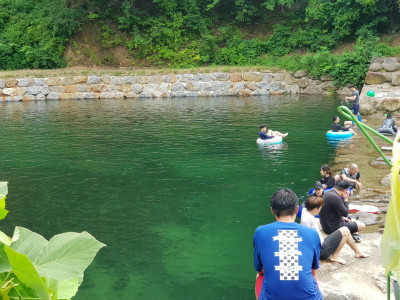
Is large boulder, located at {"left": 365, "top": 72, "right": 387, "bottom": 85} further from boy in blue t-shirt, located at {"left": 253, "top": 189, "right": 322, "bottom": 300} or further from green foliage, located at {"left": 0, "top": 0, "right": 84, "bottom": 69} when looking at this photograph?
boy in blue t-shirt, located at {"left": 253, "top": 189, "right": 322, "bottom": 300}

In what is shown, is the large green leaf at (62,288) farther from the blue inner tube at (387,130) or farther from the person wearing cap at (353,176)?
the blue inner tube at (387,130)

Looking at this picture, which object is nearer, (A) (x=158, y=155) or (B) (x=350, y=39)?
(A) (x=158, y=155)

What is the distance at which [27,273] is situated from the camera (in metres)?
1.02

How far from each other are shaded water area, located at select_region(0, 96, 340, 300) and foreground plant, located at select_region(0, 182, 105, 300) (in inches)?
256

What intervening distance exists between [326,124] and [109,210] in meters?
11.3

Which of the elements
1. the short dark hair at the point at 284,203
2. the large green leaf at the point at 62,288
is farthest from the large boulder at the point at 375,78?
the large green leaf at the point at 62,288

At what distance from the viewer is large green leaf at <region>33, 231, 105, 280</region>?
42.1 inches

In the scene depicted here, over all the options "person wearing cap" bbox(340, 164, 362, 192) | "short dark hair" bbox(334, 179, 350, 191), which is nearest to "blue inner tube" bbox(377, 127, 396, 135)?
"person wearing cap" bbox(340, 164, 362, 192)

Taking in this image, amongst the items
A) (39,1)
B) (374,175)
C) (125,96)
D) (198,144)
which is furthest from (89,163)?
(39,1)

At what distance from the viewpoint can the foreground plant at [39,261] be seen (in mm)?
1019

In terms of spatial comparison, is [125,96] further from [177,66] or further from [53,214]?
[53,214]

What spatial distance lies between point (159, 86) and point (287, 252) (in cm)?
2756

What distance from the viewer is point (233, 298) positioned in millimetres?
7258

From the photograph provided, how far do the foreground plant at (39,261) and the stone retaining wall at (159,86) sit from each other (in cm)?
2965
